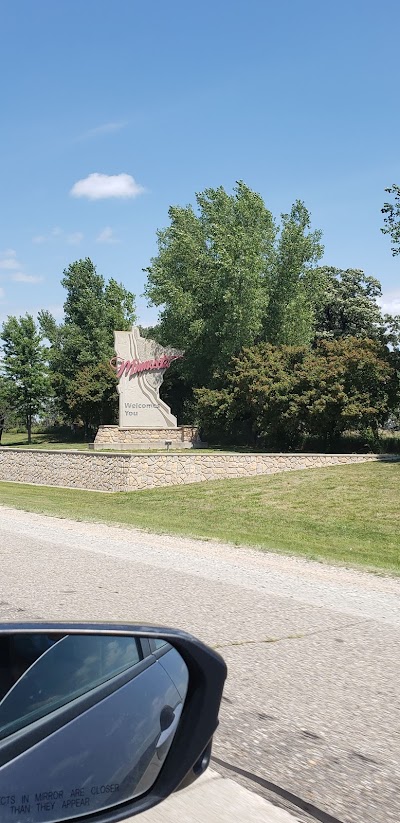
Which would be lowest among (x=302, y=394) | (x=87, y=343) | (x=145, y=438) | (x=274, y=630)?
(x=274, y=630)

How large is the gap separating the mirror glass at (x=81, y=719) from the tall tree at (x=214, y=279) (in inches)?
1812

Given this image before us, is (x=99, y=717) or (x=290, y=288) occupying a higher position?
(x=290, y=288)

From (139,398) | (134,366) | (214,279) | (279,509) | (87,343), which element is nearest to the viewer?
(279,509)

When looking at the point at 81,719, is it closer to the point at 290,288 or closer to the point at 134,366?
the point at 134,366

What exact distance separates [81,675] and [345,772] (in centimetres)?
221

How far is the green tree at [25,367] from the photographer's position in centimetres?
6134

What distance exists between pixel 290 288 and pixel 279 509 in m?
34.6

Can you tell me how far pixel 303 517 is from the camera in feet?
63.6

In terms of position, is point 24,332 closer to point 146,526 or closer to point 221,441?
point 221,441

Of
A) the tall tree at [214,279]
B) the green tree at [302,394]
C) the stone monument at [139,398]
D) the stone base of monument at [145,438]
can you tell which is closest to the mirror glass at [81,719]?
the green tree at [302,394]

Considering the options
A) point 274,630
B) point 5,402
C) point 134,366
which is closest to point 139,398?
point 134,366

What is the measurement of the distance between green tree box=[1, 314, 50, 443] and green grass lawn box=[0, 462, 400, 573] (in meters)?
33.2

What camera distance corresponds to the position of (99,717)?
2068 mm

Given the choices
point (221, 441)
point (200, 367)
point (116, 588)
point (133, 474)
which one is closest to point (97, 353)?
point (200, 367)
